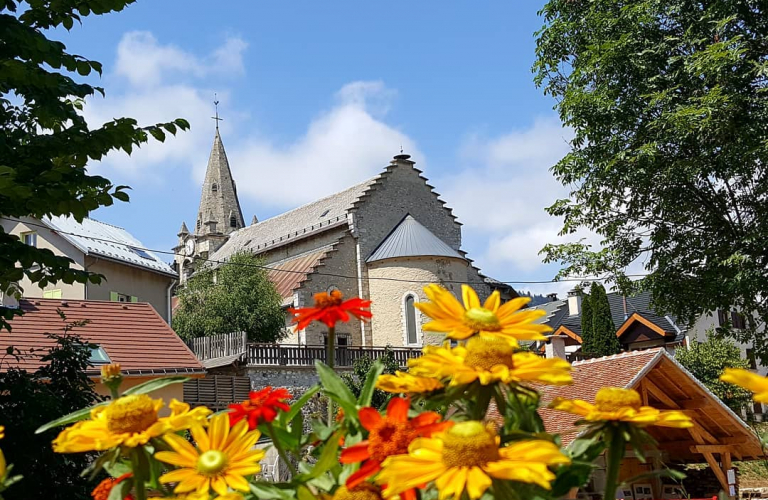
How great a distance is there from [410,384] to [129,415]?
1.58ft

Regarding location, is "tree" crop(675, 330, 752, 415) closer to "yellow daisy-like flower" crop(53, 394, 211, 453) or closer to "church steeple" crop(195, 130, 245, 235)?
"yellow daisy-like flower" crop(53, 394, 211, 453)

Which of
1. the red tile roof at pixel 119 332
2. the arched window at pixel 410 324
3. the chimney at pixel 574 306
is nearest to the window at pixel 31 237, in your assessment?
the red tile roof at pixel 119 332

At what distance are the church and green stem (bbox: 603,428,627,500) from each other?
34.1 m

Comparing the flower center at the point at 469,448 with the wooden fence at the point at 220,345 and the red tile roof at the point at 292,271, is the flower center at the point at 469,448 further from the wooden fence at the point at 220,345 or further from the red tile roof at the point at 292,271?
the red tile roof at the point at 292,271

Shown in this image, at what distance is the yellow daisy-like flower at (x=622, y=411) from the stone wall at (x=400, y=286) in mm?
38097

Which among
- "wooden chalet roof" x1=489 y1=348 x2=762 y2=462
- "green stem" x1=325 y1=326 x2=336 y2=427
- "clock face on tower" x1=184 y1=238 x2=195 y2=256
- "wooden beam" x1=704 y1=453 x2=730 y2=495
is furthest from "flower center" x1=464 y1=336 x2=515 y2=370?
"clock face on tower" x1=184 y1=238 x2=195 y2=256

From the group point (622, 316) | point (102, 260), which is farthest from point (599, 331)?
point (102, 260)

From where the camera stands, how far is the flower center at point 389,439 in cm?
129

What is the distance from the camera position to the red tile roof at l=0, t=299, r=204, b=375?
1959cm

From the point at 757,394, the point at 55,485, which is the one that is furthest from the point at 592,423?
the point at 55,485

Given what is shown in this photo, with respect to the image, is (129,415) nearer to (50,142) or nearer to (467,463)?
(467,463)

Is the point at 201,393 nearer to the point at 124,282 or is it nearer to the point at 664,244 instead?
the point at 124,282

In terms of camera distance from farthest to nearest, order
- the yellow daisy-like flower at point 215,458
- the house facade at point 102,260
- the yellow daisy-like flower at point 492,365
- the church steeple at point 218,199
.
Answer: the church steeple at point 218,199
the house facade at point 102,260
the yellow daisy-like flower at point 215,458
the yellow daisy-like flower at point 492,365

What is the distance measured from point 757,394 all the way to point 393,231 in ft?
139
